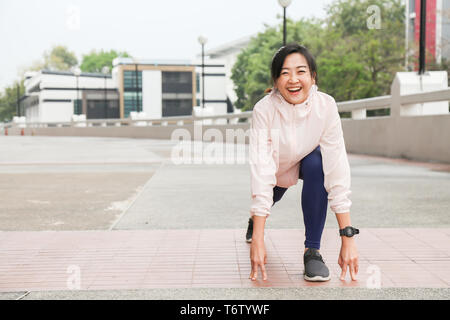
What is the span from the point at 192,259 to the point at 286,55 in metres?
1.47

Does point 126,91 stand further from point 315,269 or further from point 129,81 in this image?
point 315,269

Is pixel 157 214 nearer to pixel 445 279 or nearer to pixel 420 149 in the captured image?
pixel 445 279

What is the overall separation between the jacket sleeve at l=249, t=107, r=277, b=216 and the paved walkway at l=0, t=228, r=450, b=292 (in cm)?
53

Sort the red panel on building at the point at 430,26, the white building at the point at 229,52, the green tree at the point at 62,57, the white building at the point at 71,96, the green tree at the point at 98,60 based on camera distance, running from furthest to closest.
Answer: the green tree at the point at 62,57, the green tree at the point at 98,60, the white building at the point at 229,52, the white building at the point at 71,96, the red panel on building at the point at 430,26

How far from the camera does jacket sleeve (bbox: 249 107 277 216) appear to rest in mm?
3078

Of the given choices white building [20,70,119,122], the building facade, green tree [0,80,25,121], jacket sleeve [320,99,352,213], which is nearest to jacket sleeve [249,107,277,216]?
jacket sleeve [320,99,352,213]

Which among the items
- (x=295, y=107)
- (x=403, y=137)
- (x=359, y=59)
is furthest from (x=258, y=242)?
(x=359, y=59)

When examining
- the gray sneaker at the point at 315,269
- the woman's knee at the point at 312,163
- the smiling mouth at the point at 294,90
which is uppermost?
the smiling mouth at the point at 294,90

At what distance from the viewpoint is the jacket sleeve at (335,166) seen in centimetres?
310

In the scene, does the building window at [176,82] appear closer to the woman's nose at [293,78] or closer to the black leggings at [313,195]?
the black leggings at [313,195]

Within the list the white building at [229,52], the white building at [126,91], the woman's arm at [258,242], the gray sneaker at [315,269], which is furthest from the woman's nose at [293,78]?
the white building at [229,52]

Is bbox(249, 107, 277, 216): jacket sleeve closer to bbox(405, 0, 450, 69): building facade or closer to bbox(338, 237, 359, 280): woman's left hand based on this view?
bbox(338, 237, 359, 280): woman's left hand

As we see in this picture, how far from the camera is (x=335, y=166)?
315cm

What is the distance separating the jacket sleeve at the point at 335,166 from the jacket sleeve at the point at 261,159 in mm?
295
